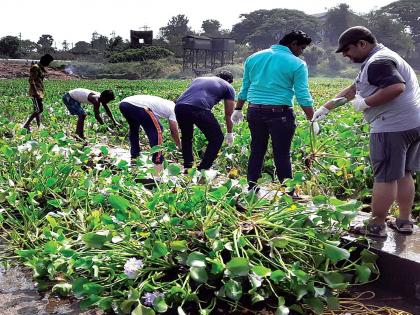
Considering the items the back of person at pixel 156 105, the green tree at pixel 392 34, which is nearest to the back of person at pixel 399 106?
the back of person at pixel 156 105

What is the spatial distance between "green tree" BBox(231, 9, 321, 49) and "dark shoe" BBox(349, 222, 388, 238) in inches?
2622

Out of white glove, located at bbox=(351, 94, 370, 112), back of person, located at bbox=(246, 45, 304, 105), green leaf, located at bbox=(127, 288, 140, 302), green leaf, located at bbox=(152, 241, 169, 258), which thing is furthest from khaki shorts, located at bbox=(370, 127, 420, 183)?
green leaf, located at bbox=(127, 288, 140, 302)

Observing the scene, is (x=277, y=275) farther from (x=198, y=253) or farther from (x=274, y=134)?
(x=274, y=134)

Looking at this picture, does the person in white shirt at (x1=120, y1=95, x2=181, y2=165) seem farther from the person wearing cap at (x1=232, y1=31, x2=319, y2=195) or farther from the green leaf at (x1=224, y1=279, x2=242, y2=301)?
the green leaf at (x1=224, y1=279, x2=242, y2=301)

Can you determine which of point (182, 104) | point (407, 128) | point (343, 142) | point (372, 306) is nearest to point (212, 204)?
point (372, 306)

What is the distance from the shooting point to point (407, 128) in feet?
10.2

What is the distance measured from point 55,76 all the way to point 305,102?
37270mm

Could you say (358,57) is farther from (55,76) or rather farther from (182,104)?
(55,76)

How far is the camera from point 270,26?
6912 cm

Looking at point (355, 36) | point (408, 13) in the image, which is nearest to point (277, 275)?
point (355, 36)

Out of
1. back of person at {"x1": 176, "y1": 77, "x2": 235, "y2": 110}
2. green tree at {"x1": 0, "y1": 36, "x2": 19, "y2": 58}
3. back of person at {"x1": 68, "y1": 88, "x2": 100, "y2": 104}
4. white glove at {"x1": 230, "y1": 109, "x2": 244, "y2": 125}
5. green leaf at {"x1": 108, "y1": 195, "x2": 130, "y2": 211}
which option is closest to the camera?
green leaf at {"x1": 108, "y1": 195, "x2": 130, "y2": 211}

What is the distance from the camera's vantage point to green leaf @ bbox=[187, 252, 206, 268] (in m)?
2.59

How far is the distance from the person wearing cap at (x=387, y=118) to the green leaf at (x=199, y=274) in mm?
1191

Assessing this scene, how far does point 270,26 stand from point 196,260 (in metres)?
69.5
